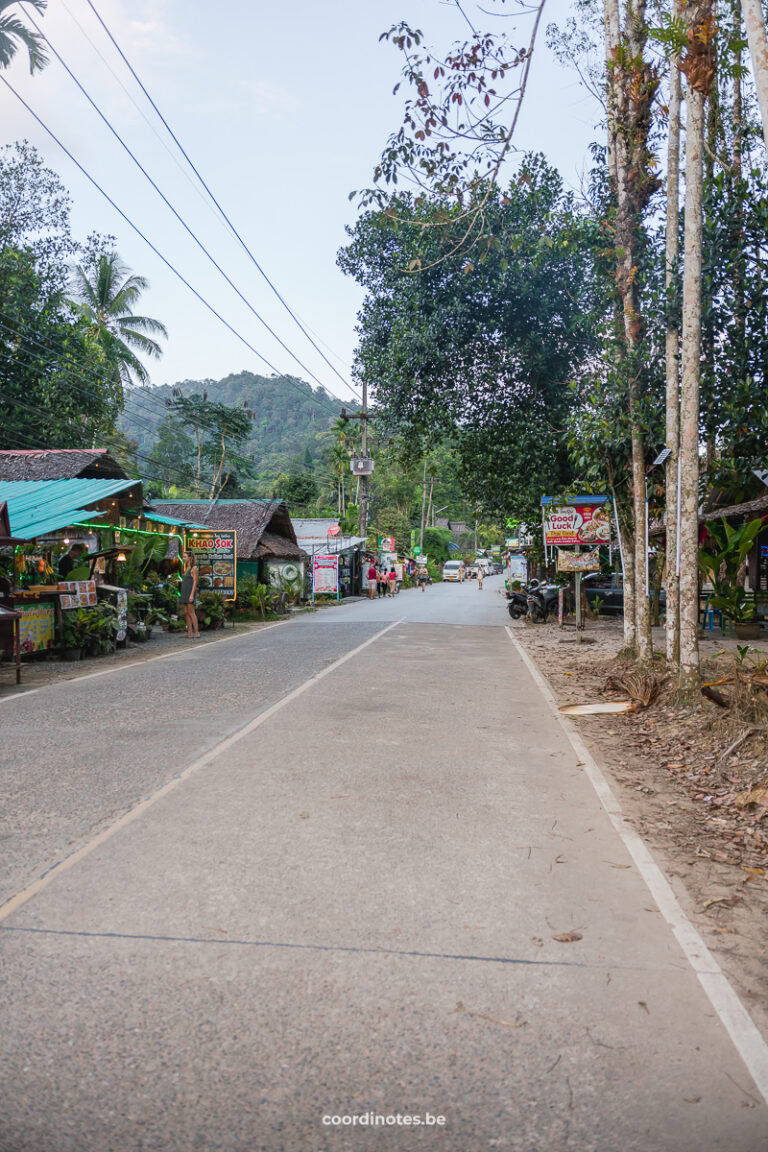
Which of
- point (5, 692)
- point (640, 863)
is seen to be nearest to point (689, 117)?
point (640, 863)

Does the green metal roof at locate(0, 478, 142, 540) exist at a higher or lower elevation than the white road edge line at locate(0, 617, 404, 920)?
higher

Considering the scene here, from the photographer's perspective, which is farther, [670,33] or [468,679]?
[468,679]

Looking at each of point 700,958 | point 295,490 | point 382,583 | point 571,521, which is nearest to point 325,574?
point 382,583

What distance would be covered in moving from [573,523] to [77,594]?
1070 centimetres

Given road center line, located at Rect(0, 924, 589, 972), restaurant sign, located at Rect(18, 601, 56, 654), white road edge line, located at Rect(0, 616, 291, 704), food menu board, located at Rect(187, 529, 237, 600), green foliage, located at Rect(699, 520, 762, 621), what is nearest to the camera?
road center line, located at Rect(0, 924, 589, 972)

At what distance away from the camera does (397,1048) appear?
2.92 meters

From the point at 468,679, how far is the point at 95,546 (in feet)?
32.8

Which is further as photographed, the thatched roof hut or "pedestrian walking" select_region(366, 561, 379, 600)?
"pedestrian walking" select_region(366, 561, 379, 600)

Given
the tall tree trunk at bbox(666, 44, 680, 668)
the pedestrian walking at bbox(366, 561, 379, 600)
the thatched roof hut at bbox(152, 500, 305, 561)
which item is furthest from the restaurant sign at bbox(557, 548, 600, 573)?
the pedestrian walking at bbox(366, 561, 379, 600)

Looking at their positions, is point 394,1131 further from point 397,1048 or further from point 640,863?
point 640,863

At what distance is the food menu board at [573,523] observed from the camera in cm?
1950

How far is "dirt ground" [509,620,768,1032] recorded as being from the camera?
13.1 feet

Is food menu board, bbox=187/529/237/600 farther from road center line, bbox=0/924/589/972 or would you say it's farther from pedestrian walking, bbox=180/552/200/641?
road center line, bbox=0/924/589/972

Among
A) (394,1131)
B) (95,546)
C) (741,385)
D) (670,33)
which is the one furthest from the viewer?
→ (95,546)
